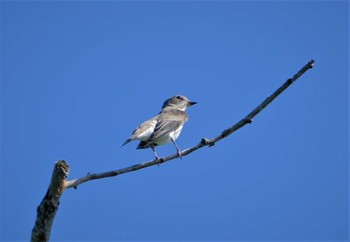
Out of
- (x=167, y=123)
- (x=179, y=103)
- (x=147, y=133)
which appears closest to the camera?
(x=147, y=133)

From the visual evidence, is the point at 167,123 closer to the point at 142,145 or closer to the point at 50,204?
the point at 142,145

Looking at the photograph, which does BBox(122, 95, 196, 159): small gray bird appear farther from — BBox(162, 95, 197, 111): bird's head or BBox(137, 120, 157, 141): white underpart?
BBox(162, 95, 197, 111): bird's head

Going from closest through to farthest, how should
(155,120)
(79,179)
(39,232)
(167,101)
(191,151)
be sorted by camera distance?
(39,232) → (79,179) → (191,151) → (155,120) → (167,101)

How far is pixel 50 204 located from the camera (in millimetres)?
5133

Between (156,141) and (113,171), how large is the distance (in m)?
3.86

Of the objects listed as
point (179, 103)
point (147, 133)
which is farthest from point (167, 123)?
point (179, 103)

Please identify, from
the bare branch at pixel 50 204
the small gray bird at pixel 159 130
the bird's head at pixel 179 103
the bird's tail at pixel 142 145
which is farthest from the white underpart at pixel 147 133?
the bare branch at pixel 50 204

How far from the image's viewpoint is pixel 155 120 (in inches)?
399

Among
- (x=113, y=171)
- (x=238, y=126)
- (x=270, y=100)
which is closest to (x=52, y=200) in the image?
(x=113, y=171)

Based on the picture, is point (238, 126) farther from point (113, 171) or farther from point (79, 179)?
point (79, 179)

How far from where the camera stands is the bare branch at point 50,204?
5.01m

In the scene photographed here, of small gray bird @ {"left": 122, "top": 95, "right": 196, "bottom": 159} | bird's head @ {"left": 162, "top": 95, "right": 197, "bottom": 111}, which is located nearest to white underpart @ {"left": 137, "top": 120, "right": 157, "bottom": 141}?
small gray bird @ {"left": 122, "top": 95, "right": 196, "bottom": 159}

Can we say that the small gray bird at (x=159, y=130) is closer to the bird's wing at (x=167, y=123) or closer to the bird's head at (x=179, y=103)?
the bird's wing at (x=167, y=123)

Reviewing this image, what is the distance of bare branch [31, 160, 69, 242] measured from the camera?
5.01 m
